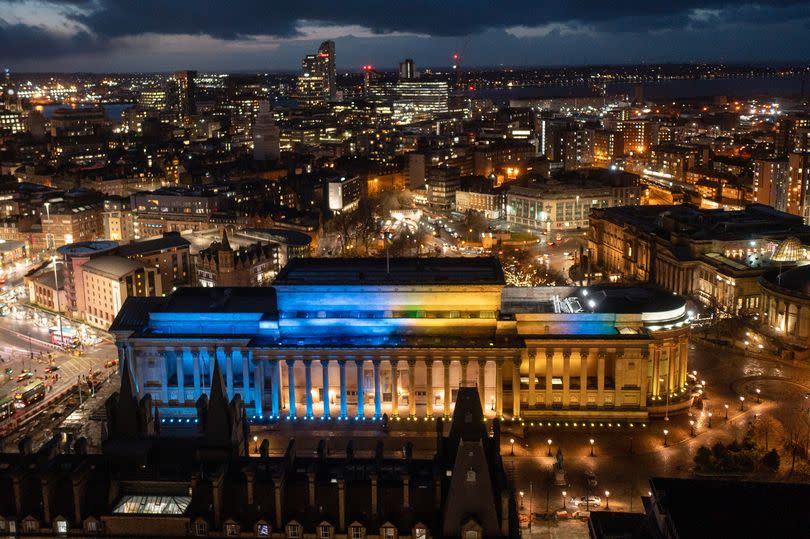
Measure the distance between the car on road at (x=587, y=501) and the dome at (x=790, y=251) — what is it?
63.5 metres

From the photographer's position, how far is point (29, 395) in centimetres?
8944

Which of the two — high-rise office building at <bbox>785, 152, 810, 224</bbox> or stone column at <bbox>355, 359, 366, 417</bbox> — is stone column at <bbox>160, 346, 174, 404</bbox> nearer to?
stone column at <bbox>355, 359, 366, 417</bbox>

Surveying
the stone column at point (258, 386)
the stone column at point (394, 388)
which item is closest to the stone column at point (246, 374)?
the stone column at point (258, 386)

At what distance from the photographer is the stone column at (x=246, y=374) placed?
82562mm

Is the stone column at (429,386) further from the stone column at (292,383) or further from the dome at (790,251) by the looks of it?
the dome at (790,251)

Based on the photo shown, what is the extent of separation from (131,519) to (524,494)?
30003 mm

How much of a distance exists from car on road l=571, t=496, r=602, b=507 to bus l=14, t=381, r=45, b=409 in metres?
54.1

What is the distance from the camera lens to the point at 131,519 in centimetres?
4534

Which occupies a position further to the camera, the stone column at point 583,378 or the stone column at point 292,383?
the stone column at point 292,383

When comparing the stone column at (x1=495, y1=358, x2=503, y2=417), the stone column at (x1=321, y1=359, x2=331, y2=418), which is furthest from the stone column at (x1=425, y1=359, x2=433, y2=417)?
the stone column at (x1=321, y1=359, x2=331, y2=418)

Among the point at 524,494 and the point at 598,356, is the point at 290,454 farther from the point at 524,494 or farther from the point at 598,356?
the point at 598,356

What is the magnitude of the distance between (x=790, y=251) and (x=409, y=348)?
59379 millimetres

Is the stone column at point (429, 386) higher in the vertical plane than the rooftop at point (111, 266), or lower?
lower

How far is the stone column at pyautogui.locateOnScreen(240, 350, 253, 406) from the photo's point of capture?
82562 mm
